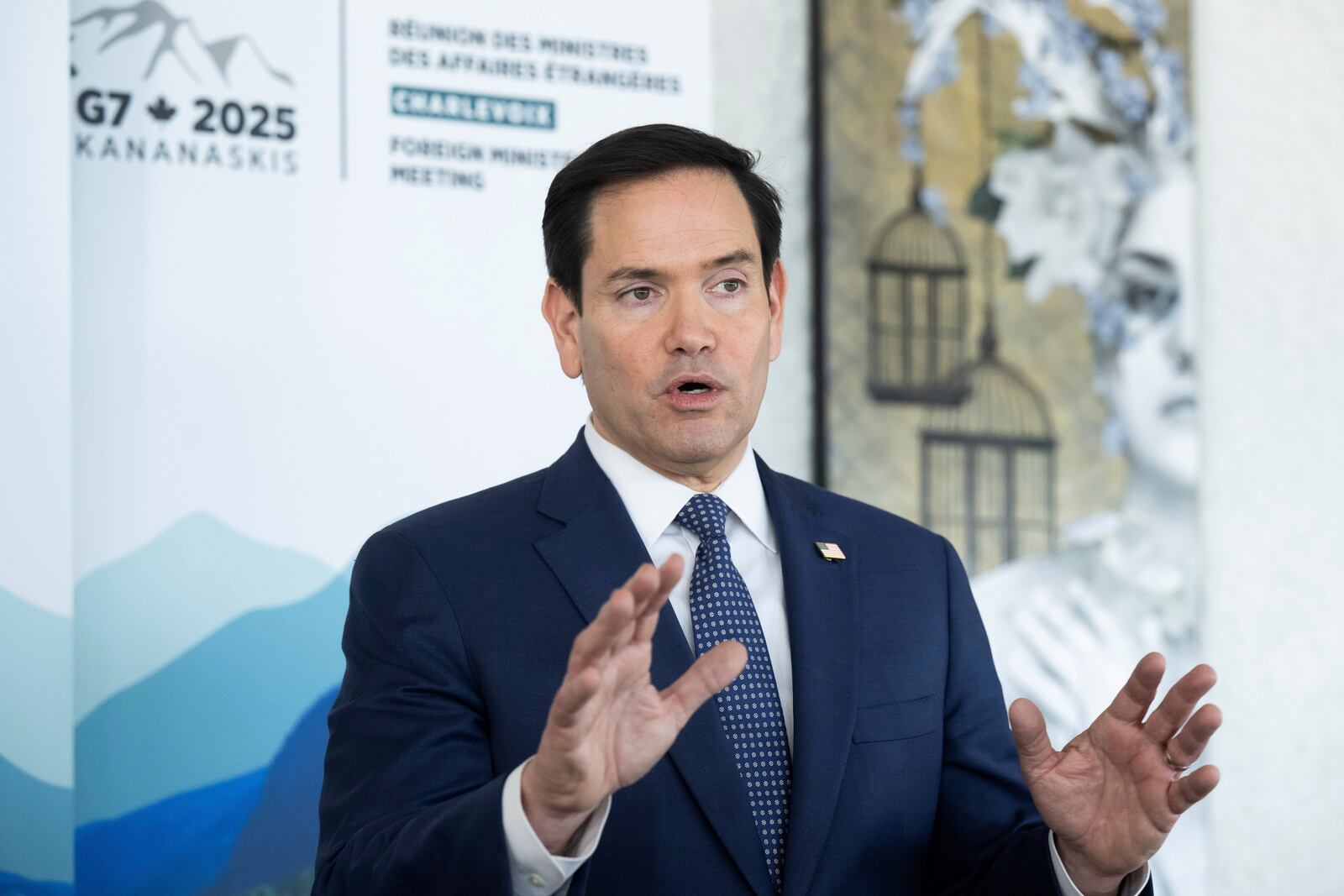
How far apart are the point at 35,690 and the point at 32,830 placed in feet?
0.71

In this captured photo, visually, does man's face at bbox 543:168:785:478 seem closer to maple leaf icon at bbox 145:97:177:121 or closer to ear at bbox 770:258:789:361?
ear at bbox 770:258:789:361

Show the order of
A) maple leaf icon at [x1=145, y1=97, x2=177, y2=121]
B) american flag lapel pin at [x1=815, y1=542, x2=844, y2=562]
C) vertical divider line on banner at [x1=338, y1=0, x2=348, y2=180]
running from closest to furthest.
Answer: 1. american flag lapel pin at [x1=815, y1=542, x2=844, y2=562]
2. maple leaf icon at [x1=145, y1=97, x2=177, y2=121]
3. vertical divider line on banner at [x1=338, y1=0, x2=348, y2=180]

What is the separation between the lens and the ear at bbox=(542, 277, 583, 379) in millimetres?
2207

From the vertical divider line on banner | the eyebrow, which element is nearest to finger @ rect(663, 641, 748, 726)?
the eyebrow

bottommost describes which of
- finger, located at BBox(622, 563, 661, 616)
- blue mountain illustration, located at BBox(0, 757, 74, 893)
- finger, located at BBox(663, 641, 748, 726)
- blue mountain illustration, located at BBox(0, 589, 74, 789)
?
blue mountain illustration, located at BBox(0, 757, 74, 893)

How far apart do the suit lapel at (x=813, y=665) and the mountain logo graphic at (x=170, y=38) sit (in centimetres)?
135

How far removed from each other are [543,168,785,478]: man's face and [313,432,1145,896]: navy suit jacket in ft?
0.34

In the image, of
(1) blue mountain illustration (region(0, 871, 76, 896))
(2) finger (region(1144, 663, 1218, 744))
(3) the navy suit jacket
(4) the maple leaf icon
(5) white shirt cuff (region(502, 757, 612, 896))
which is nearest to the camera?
(5) white shirt cuff (region(502, 757, 612, 896))

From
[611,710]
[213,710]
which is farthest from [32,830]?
[611,710]

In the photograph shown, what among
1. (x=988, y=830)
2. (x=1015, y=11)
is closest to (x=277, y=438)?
(x=988, y=830)

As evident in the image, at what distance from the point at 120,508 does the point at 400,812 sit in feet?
4.06

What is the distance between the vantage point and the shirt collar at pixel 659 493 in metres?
2.06

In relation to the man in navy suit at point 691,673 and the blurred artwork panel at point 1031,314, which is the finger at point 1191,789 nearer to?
the man in navy suit at point 691,673

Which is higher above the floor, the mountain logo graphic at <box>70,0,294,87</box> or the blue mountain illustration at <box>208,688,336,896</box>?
the mountain logo graphic at <box>70,0,294,87</box>
